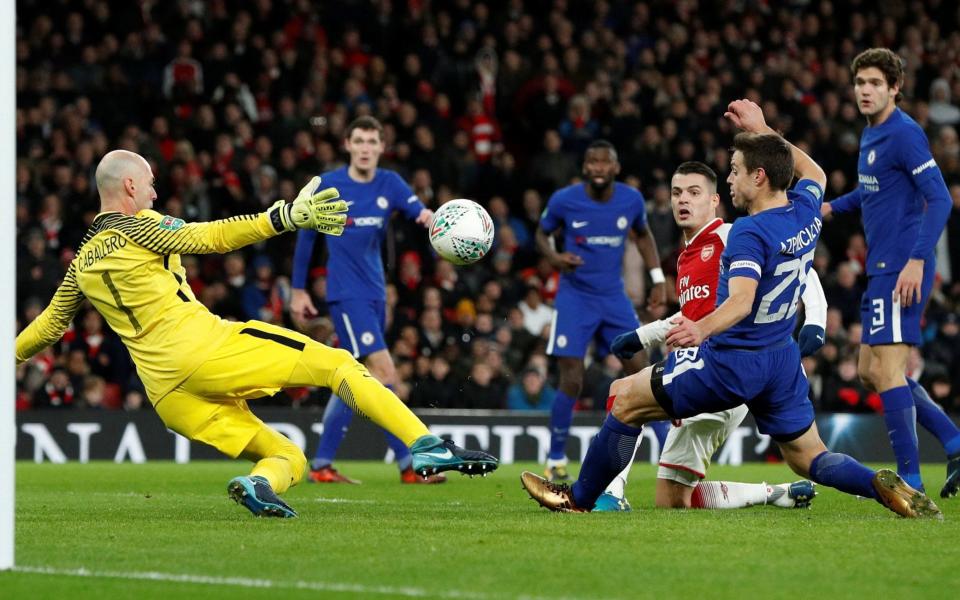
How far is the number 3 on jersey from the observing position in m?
7.15

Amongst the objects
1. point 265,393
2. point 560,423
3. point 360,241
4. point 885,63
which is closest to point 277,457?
point 265,393

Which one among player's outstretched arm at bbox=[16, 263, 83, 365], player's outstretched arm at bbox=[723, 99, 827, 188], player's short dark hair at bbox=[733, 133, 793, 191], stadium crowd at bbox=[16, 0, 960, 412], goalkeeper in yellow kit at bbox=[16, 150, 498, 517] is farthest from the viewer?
stadium crowd at bbox=[16, 0, 960, 412]

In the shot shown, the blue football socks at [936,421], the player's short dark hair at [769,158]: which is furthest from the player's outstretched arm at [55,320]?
the blue football socks at [936,421]

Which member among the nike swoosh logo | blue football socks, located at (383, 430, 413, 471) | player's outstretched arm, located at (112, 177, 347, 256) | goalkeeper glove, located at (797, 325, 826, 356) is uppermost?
player's outstretched arm, located at (112, 177, 347, 256)

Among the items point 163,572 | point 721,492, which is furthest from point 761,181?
point 163,572

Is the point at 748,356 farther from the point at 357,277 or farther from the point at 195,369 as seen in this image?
the point at 357,277

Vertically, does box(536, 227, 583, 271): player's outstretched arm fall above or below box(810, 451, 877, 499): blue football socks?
above

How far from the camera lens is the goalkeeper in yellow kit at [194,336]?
23.3 feet

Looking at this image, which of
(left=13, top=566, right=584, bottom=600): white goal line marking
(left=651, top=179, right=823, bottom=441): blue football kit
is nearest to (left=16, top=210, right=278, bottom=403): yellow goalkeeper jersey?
(left=13, top=566, right=584, bottom=600): white goal line marking

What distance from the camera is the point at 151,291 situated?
7281mm

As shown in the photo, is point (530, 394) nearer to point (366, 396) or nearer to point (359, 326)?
point (359, 326)

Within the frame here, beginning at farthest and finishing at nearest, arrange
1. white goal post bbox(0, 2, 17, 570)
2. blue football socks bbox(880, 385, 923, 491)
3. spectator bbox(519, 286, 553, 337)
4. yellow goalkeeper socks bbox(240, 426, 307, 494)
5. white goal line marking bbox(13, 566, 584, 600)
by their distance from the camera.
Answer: spectator bbox(519, 286, 553, 337), blue football socks bbox(880, 385, 923, 491), yellow goalkeeper socks bbox(240, 426, 307, 494), white goal post bbox(0, 2, 17, 570), white goal line marking bbox(13, 566, 584, 600)

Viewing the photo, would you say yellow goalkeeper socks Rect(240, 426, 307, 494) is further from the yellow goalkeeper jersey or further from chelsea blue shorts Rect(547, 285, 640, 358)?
chelsea blue shorts Rect(547, 285, 640, 358)

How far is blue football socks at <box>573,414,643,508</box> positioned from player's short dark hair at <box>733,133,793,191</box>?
1432 millimetres
